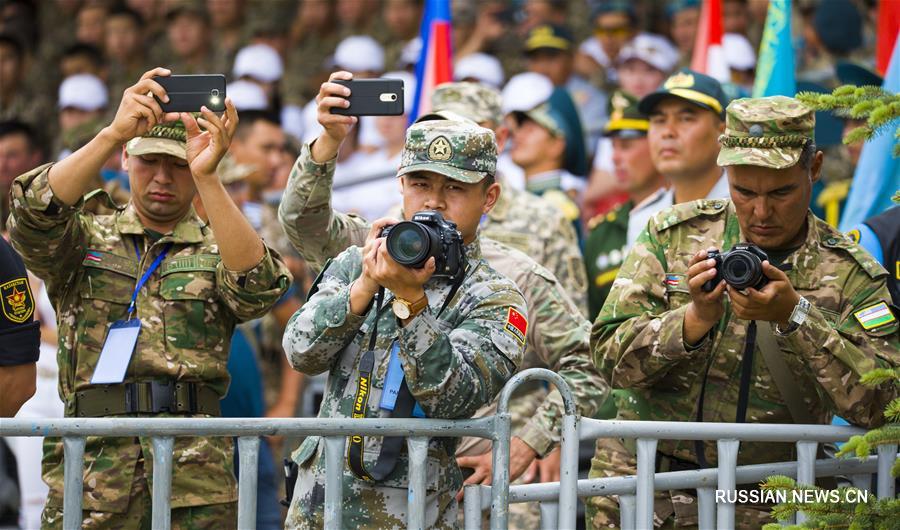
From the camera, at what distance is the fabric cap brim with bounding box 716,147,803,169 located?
5.08m

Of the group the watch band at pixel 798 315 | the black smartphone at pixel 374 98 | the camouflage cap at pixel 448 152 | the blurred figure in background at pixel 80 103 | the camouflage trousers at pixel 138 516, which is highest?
the blurred figure in background at pixel 80 103

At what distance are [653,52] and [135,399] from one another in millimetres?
6155

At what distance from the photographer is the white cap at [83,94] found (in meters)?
12.4

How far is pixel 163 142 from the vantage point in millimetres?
5602

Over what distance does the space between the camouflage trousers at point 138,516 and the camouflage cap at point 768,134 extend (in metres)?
2.12

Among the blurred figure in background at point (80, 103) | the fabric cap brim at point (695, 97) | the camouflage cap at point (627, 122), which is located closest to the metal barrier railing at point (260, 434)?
the fabric cap brim at point (695, 97)

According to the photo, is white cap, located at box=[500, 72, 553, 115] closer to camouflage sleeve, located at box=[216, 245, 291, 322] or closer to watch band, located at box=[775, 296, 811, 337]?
camouflage sleeve, located at box=[216, 245, 291, 322]

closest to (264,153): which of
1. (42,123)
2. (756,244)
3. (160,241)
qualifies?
(42,123)

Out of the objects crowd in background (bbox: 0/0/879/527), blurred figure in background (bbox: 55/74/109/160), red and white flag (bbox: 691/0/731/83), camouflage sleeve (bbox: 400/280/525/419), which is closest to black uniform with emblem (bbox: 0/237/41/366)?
camouflage sleeve (bbox: 400/280/525/419)

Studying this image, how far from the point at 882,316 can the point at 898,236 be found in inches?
30.3

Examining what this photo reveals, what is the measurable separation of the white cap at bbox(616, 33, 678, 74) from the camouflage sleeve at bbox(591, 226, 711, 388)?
17.4ft

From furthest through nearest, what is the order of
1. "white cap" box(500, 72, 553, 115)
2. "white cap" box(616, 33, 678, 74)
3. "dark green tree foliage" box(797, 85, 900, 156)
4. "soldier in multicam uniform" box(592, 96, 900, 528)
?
"white cap" box(616, 33, 678, 74), "white cap" box(500, 72, 553, 115), "soldier in multicam uniform" box(592, 96, 900, 528), "dark green tree foliage" box(797, 85, 900, 156)

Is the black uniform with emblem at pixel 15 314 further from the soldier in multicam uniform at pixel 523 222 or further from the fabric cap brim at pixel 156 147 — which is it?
the soldier in multicam uniform at pixel 523 222

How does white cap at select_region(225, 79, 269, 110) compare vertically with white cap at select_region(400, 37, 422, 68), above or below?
below
